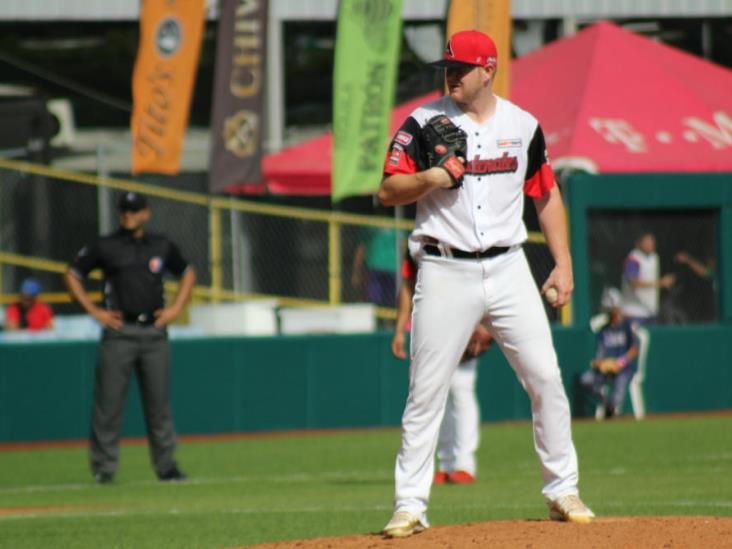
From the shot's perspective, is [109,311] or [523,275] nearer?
[523,275]

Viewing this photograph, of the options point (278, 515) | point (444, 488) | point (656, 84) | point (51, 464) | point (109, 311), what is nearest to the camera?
point (278, 515)

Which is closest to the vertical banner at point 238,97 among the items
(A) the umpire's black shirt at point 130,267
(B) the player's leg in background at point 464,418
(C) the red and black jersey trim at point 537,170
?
(A) the umpire's black shirt at point 130,267

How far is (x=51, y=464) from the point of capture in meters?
15.5

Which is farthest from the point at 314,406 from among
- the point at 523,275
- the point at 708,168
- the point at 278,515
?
the point at 523,275

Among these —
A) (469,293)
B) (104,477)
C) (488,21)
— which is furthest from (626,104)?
(469,293)

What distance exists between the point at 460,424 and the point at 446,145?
16.0 ft

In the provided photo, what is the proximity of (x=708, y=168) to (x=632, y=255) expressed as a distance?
1.74 metres

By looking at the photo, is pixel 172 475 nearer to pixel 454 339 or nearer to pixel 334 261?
pixel 454 339

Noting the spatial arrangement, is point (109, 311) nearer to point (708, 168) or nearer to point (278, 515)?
point (278, 515)

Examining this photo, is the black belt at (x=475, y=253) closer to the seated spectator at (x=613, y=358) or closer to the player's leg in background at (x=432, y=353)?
the player's leg in background at (x=432, y=353)

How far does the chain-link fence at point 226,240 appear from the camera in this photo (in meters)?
20.0

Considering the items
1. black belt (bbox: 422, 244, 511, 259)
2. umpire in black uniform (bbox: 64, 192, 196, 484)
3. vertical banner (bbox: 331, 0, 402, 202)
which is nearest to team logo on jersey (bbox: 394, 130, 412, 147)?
black belt (bbox: 422, 244, 511, 259)

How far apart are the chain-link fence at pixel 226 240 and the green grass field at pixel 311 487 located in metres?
2.73

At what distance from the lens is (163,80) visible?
20.3 m
